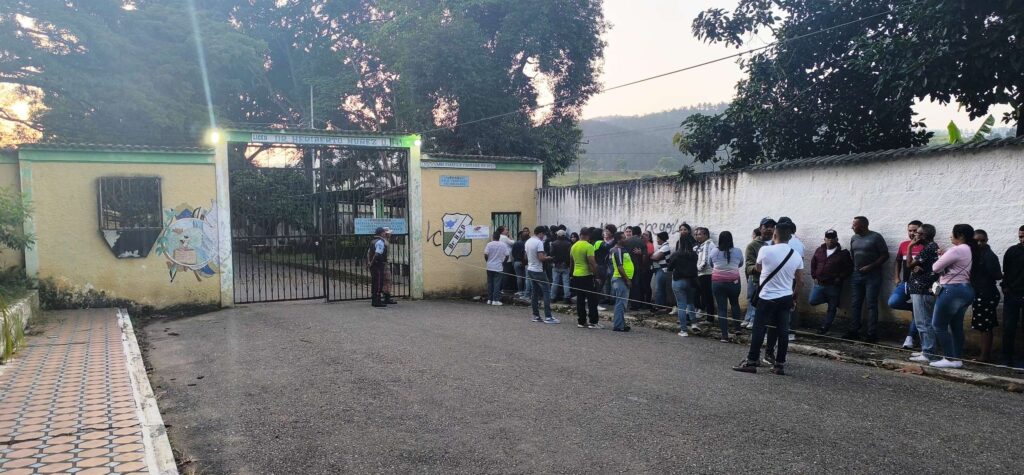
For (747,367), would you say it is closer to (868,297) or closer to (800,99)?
(868,297)

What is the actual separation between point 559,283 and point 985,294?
24.7 feet

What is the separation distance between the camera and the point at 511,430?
15.7ft

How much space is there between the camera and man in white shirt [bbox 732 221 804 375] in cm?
655

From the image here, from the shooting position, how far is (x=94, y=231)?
11.4 metres

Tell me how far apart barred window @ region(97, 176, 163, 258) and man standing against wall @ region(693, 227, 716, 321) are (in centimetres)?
973

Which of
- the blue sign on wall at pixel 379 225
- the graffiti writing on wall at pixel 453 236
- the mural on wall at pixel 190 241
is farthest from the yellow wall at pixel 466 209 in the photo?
the mural on wall at pixel 190 241

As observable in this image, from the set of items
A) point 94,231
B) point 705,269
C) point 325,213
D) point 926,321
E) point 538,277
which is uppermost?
point 325,213

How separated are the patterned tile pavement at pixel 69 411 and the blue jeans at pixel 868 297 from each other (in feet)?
27.0

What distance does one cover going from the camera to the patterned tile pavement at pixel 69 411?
159 inches

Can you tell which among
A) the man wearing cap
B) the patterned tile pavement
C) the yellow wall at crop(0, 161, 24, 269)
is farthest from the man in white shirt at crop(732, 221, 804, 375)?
the yellow wall at crop(0, 161, 24, 269)

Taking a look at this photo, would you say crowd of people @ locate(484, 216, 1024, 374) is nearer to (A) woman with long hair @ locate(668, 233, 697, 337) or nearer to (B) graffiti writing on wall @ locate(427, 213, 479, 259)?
(A) woman with long hair @ locate(668, 233, 697, 337)

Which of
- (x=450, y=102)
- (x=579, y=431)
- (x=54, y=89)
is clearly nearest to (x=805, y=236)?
(x=579, y=431)

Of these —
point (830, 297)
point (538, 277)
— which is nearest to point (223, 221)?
point (538, 277)

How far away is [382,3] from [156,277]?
17747 millimetres
